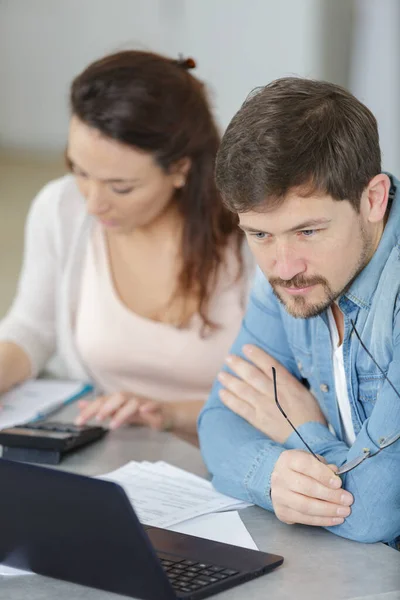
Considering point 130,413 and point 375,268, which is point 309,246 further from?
point 130,413

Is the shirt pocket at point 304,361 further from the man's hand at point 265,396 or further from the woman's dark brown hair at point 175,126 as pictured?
the woman's dark brown hair at point 175,126

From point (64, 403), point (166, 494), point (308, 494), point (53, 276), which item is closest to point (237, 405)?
point (166, 494)

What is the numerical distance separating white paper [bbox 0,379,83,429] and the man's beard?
2.55ft

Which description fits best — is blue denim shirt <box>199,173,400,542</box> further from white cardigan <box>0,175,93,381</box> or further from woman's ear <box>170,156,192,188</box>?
white cardigan <box>0,175,93,381</box>

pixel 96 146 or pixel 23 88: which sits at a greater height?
pixel 96 146

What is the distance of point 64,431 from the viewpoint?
1.85 meters

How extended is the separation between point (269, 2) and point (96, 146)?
3.26 metres

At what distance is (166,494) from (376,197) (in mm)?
589

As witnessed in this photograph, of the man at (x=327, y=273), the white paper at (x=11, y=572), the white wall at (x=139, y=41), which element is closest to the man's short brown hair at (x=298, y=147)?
the man at (x=327, y=273)

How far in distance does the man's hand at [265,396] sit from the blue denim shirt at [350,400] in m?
0.02

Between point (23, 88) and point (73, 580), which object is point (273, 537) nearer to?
point (73, 580)

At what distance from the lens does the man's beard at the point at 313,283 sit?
4.59 ft

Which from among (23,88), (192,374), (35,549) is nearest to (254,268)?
(192,374)

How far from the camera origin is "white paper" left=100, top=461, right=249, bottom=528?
1.48 m
